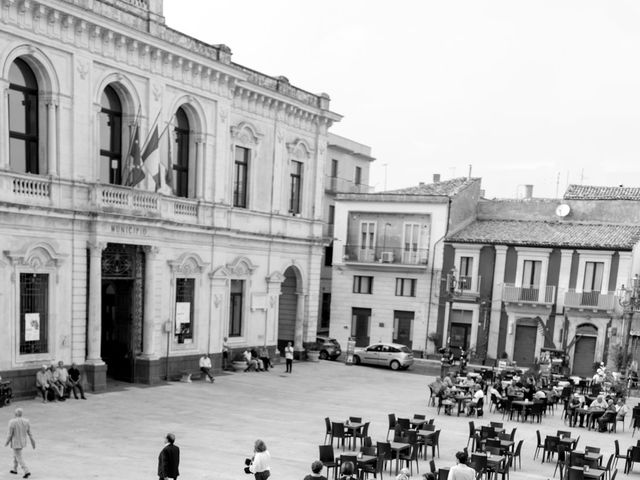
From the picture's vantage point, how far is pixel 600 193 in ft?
141

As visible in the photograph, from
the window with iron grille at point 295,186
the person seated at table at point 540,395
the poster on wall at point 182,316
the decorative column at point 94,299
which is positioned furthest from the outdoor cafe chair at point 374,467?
the window with iron grille at point 295,186

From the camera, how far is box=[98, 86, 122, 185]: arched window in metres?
24.6

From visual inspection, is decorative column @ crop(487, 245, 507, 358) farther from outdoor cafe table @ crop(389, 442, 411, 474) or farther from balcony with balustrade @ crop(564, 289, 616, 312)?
outdoor cafe table @ crop(389, 442, 411, 474)

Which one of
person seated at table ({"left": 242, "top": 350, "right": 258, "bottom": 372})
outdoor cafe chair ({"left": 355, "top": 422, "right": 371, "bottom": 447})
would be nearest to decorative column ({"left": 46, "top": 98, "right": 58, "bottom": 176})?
person seated at table ({"left": 242, "top": 350, "right": 258, "bottom": 372})

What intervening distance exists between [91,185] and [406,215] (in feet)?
79.8

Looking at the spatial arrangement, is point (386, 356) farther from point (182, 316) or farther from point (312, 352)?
point (182, 316)

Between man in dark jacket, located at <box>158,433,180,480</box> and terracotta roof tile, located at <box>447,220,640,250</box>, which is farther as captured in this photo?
terracotta roof tile, located at <box>447,220,640,250</box>

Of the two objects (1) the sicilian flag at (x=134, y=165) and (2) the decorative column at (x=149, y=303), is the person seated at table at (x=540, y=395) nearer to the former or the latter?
(2) the decorative column at (x=149, y=303)

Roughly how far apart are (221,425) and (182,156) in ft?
41.8

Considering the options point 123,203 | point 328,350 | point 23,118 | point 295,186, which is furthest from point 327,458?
point 328,350

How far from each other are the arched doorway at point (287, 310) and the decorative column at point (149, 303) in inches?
439

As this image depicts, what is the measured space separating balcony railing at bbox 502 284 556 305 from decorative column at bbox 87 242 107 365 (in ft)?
82.3

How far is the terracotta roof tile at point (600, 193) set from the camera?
4162 cm

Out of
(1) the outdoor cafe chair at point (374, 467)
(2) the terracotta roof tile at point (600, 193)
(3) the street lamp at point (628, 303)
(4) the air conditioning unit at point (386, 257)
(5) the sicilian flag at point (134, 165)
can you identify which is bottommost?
(1) the outdoor cafe chair at point (374, 467)
